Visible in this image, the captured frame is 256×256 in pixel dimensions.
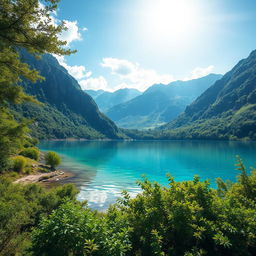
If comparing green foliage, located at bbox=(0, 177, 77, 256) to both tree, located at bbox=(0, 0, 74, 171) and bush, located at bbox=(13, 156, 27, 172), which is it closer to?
tree, located at bbox=(0, 0, 74, 171)

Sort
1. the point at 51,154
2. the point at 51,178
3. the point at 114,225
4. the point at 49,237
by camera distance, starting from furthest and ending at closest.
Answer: the point at 51,154 < the point at 51,178 < the point at 114,225 < the point at 49,237

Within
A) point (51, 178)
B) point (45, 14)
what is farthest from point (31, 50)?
point (51, 178)

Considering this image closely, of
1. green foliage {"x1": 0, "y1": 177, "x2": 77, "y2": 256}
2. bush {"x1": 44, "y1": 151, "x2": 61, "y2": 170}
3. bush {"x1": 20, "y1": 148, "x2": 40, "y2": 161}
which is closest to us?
green foliage {"x1": 0, "y1": 177, "x2": 77, "y2": 256}

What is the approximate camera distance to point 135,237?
6887 millimetres

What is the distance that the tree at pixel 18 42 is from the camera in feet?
32.6

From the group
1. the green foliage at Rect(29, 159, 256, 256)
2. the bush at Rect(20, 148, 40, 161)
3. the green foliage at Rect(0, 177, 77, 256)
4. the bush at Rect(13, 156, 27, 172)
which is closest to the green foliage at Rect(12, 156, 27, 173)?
the bush at Rect(13, 156, 27, 172)

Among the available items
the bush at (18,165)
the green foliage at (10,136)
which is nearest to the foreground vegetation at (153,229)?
the green foliage at (10,136)

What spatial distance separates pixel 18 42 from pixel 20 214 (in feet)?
29.7

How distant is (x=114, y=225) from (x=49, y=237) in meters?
2.06

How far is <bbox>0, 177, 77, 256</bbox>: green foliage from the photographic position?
781 cm

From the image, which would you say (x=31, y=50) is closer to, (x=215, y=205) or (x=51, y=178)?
(x=215, y=205)

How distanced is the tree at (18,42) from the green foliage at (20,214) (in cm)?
322

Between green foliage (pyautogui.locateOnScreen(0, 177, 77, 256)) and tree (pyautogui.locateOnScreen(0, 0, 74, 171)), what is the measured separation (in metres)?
3.22

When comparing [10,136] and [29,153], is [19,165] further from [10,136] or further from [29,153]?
[10,136]
